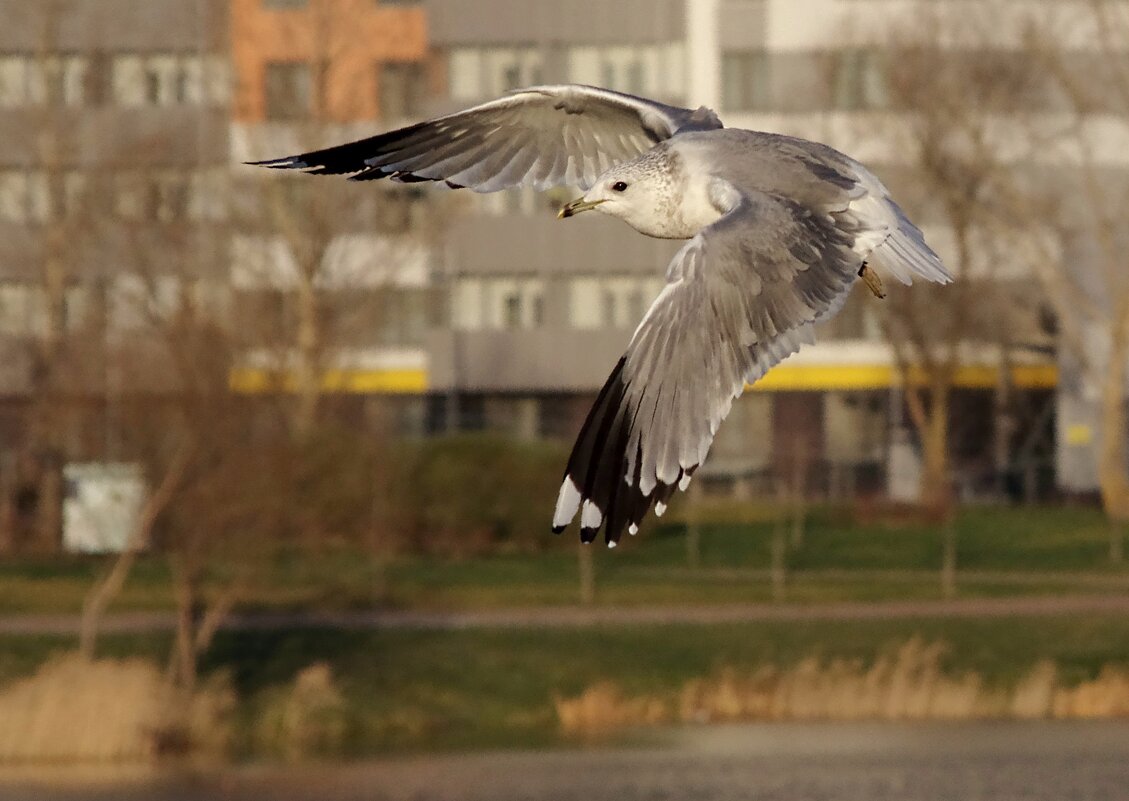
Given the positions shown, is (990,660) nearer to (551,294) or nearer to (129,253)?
(129,253)

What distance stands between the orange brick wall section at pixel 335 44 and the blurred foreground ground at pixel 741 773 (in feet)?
63.9

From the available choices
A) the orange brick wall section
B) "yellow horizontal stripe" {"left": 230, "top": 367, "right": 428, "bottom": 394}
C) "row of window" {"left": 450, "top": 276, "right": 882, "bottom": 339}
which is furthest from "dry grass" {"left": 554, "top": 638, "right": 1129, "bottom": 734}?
"row of window" {"left": 450, "top": 276, "right": 882, "bottom": 339}

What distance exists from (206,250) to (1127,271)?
566 inches

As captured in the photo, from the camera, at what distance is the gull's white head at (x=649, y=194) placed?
8.76m

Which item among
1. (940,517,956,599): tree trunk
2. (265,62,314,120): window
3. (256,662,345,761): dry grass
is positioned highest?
(265,62,314,120): window

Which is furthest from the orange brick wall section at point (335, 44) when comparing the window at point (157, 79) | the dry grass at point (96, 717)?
the dry grass at point (96, 717)

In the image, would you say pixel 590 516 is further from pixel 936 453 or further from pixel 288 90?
pixel 288 90

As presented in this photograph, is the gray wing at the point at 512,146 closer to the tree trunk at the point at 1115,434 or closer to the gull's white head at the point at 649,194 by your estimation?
the gull's white head at the point at 649,194

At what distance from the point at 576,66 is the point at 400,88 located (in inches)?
126

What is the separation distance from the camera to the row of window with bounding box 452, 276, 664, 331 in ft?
156

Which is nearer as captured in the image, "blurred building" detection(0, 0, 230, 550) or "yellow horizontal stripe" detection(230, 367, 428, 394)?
"yellow horizontal stripe" detection(230, 367, 428, 394)

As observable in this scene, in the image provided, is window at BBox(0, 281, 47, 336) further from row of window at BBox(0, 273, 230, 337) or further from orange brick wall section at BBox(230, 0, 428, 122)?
orange brick wall section at BBox(230, 0, 428, 122)

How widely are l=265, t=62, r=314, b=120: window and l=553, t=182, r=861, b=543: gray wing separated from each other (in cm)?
3334

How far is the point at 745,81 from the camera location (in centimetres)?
4600
